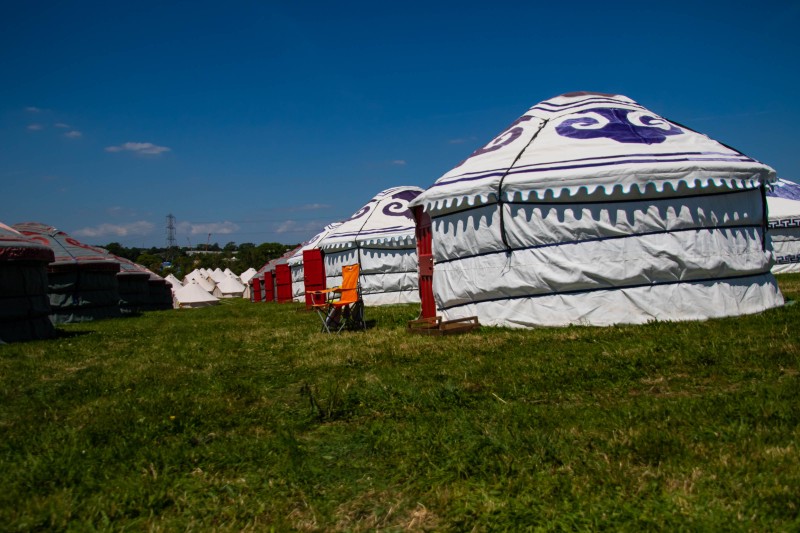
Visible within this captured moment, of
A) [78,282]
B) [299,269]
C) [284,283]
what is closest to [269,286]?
[284,283]

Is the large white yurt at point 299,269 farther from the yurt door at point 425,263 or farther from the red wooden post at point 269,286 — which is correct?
the yurt door at point 425,263

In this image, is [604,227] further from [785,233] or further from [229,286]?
[229,286]

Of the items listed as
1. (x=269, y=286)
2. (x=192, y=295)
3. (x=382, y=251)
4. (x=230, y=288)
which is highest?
(x=382, y=251)

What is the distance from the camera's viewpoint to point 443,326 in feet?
22.0

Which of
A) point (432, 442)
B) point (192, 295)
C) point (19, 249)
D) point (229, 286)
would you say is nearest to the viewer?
point (432, 442)

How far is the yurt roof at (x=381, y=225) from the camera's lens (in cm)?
1362

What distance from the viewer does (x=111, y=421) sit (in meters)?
3.31

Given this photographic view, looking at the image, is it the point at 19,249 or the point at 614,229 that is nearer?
the point at 614,229

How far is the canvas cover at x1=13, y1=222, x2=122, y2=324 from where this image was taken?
13.4m

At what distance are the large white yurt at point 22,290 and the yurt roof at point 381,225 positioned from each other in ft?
22.8

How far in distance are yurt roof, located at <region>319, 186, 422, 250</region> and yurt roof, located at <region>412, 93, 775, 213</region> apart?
5.56m

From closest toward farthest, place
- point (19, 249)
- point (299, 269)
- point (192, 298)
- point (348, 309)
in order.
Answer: point (348, 309) < point (19, 249) < point (299, 269) < point (192, 298)

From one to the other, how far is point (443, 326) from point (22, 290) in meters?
6.97

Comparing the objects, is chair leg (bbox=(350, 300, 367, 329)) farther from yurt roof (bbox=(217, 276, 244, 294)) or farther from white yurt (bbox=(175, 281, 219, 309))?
yurt roof (bbox=(217, 276, 244, 294))
